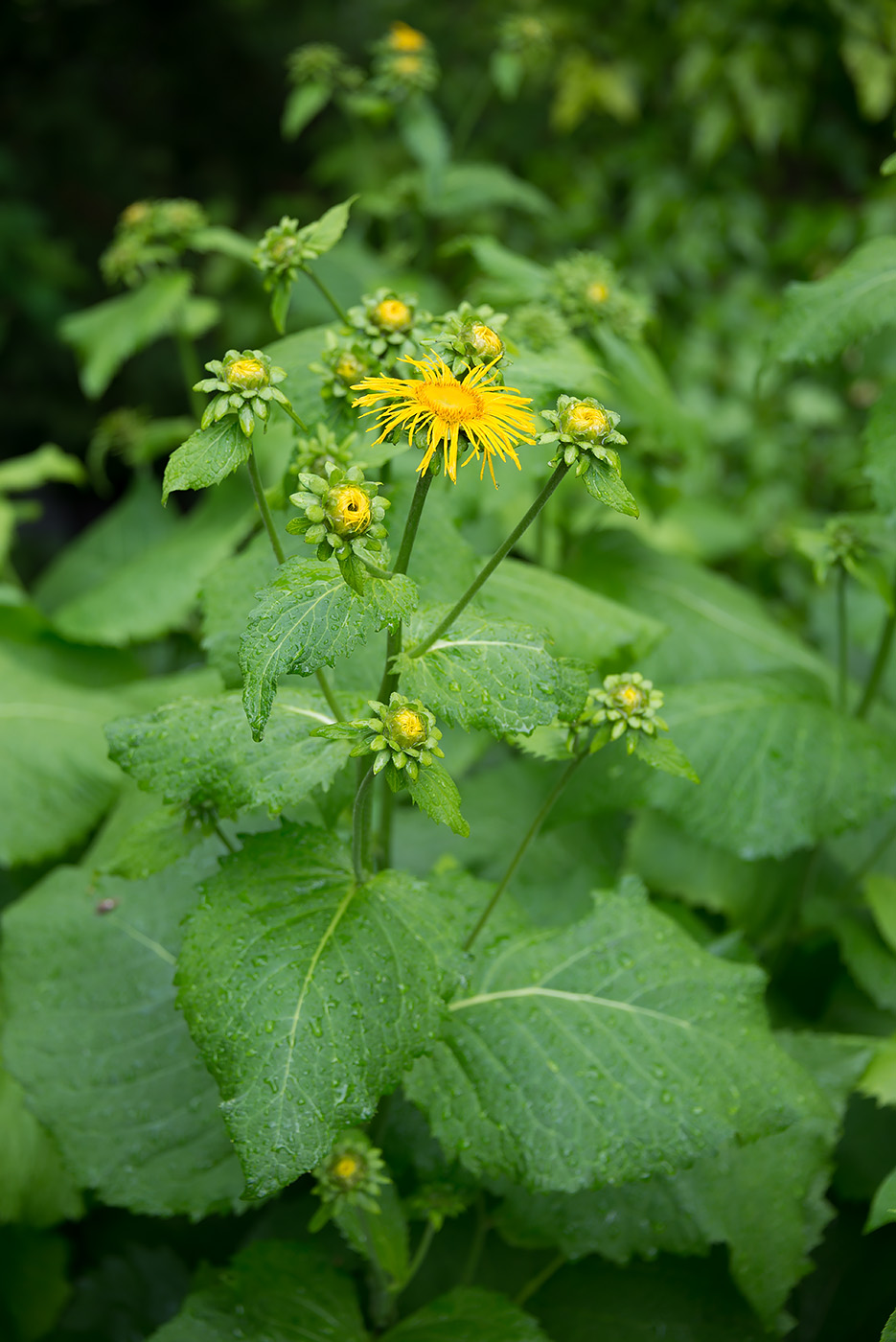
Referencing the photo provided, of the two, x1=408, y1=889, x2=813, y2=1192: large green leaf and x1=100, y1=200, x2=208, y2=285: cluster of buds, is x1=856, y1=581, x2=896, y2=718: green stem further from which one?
x1=100, y1=200, x2=208, y2=285: cluster of buds

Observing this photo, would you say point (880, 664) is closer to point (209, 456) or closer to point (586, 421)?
point (586, 421)

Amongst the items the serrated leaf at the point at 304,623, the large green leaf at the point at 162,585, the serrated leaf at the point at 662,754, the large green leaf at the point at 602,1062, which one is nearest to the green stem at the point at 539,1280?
the large green leaf at the point at 602,1062

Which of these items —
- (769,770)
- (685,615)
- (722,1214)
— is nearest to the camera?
(722,1214)

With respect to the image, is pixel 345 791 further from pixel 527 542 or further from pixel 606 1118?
pixel 527 542

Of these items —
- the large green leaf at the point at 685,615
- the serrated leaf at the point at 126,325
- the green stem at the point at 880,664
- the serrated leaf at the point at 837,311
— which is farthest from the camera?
the serrated leaf at the point at 126,325

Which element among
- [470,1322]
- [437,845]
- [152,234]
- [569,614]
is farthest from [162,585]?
[470,1322]

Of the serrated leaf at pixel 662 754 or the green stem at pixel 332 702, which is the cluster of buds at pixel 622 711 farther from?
the green stem at pixel 332 702
